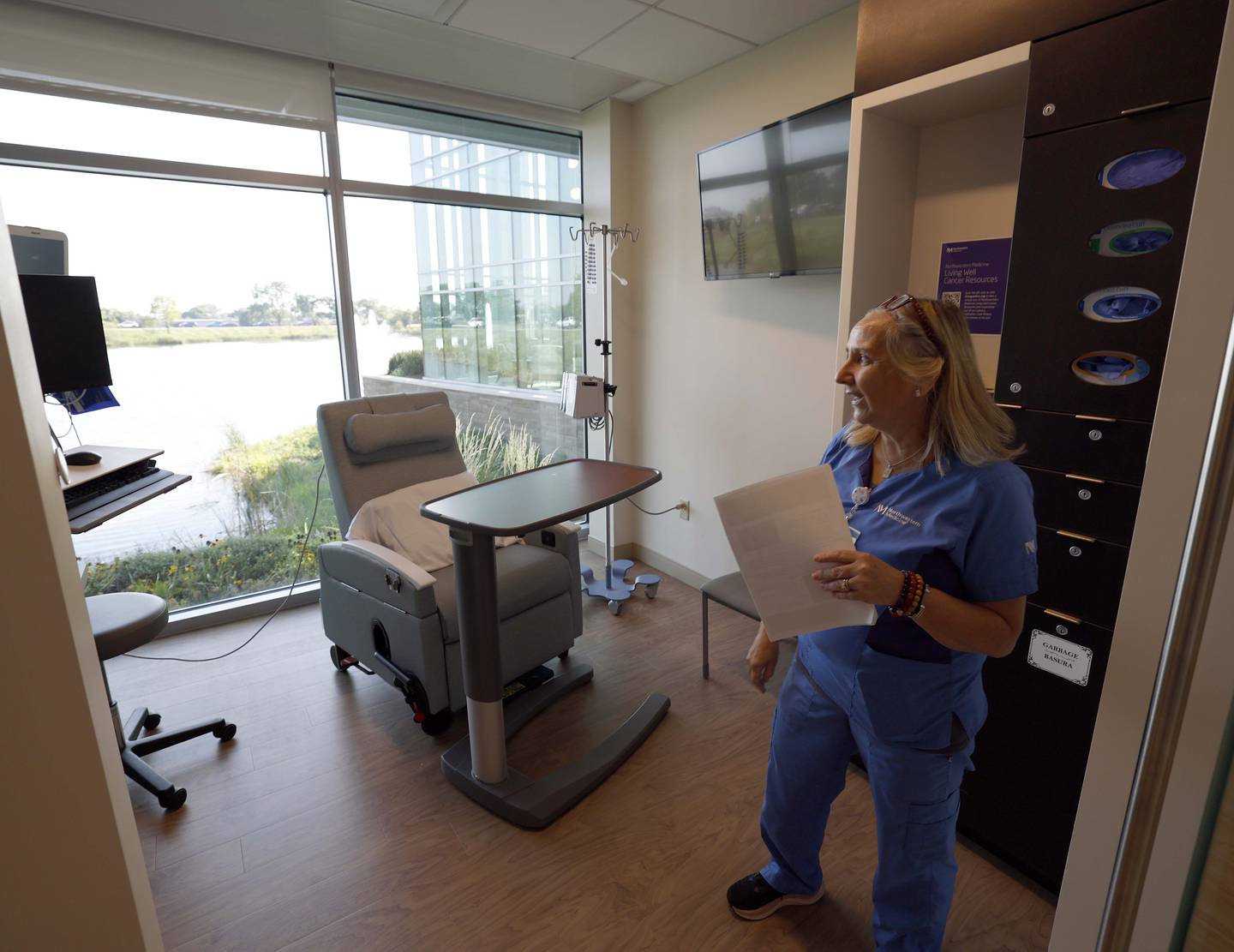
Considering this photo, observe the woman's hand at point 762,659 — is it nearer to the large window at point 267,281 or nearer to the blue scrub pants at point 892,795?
the blue scrub pants at point 892,795

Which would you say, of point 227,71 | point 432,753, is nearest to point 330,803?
point 432,753

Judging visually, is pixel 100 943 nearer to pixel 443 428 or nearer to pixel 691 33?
pixel 443 428

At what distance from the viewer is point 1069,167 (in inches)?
57.2

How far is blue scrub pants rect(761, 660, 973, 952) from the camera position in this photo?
1281 mm

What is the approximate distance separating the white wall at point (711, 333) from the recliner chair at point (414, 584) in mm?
1054

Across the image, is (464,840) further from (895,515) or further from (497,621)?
(895,515)

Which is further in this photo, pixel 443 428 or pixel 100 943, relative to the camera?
pixel 443 428

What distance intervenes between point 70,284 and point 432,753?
191 centimetres

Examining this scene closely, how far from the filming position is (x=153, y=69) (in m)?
2.67

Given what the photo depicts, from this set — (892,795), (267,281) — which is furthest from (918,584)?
(267,281)

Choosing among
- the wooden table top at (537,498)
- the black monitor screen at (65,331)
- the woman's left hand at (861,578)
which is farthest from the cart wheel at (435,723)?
the woman's left hand at (861,578)

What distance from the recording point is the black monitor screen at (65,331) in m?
2.00

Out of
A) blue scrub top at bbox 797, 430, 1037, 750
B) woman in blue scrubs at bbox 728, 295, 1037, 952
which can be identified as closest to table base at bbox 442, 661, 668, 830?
woman in blue scrubs at bbox 728, 295, 1037, 952

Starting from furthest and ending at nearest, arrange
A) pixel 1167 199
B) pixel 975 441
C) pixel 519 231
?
pixel 519 231 < pixel 1167 199 < pixel 975 441
